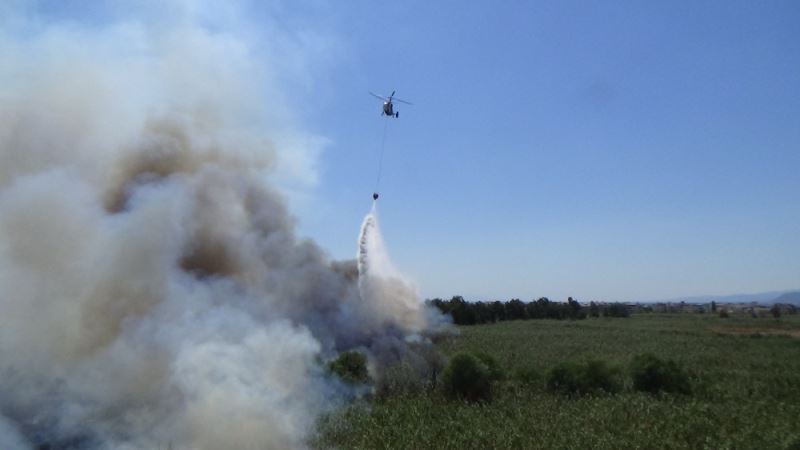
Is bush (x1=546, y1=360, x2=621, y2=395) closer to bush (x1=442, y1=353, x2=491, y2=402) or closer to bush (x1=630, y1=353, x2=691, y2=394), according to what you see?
bush (x1=630, y1=353, x2=691, y2=394)

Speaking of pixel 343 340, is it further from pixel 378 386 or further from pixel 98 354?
pixel 98 354

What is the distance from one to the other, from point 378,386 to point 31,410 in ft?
69.6

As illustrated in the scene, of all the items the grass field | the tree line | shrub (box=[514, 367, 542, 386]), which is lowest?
the grass field

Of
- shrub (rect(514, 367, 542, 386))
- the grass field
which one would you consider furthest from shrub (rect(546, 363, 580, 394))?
shrub (rect(514, 367, 542, 386))

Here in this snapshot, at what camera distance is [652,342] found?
262ft

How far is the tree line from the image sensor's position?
398ft

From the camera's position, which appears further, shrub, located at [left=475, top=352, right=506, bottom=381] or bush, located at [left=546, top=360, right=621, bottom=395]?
bush, located at [left=546, top=360, right=621, bottom=395]

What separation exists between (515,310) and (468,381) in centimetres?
10068

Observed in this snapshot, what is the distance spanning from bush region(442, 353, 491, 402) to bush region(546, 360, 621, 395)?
6.47m

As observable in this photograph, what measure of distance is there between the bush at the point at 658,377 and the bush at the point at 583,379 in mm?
1622

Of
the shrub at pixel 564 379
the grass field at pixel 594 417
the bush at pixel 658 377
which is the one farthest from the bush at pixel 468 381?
the bush at pixel 658 377

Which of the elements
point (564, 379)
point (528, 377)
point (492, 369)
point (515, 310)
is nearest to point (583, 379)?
point (564, 379)

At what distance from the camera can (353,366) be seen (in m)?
42.9

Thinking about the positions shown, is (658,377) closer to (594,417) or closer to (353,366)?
(594,417)
